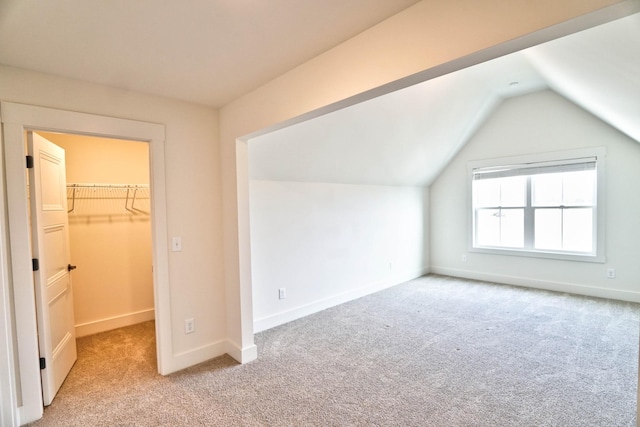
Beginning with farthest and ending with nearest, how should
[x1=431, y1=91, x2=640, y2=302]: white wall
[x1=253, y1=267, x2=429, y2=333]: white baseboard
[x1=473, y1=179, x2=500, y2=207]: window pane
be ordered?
[x1=473, y1=179, x2=500, y2=207]: window pane → [x1=431, y1=91, x2=640, y2=302]: white wall → [x1=253, y1=267, x2=429, y2=333]: white baseboard

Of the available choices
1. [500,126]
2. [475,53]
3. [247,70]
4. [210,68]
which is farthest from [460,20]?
[500,126]

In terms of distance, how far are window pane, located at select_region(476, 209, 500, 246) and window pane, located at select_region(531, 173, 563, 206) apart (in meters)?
0.62

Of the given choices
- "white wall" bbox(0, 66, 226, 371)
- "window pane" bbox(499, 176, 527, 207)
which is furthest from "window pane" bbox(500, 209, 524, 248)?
"white wall" bbox(0, 66, 226, 371)

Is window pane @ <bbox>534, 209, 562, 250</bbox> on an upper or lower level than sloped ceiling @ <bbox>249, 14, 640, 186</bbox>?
lower

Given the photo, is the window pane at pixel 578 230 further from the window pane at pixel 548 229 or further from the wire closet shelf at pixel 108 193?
the wire closet shelf at pixel 108 193

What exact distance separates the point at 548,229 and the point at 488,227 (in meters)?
0.86

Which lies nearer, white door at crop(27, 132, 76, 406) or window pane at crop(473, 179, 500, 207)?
white door at crop(27, 132, 76, 406)

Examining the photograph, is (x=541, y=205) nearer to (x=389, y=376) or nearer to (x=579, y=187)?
(x=579, y=187)

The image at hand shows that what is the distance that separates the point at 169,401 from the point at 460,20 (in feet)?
9.39

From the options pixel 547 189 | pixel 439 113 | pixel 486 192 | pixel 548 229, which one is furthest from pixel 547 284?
pixel 439 113

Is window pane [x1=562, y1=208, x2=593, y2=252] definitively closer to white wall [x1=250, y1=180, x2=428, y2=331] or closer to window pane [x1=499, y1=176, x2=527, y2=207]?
window pane [x1=499, y1=176, x2=527, y2=207]

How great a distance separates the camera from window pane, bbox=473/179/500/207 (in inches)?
210

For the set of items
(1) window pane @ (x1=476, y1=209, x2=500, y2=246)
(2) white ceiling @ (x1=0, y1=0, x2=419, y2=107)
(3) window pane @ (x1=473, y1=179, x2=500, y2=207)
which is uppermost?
(2) white ceiling @ (x1=0, y1=0, x2=419, y2=107)

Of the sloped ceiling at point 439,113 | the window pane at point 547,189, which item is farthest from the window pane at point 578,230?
the sloped ceiling at point 439,113
